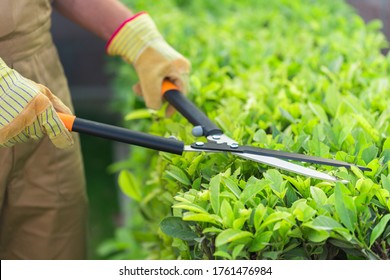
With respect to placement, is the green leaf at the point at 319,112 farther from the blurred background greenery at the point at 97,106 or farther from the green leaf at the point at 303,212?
the blurred background greenery at the point at 97,106

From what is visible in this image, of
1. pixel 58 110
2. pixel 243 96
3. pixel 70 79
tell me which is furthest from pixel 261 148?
pixel 70 79

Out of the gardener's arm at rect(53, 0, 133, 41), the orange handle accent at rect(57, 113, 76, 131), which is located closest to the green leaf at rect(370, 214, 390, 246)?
the orange handle accent at rect(57, 113, 76, 131)

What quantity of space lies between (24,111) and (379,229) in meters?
1.07

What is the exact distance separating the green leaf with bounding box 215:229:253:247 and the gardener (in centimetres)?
87

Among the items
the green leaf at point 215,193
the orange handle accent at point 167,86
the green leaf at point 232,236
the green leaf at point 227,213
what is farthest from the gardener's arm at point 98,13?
the green leaf at point 232,236

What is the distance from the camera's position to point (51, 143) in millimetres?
2693

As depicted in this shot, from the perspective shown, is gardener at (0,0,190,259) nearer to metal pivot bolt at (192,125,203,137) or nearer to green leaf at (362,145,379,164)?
metal pivot bolt at (192,125,203,137)

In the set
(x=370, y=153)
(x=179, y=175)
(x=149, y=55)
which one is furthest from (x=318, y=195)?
(x=149, y=55)

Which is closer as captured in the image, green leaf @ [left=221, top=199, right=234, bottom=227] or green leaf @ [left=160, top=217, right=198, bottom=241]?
green leaf @ [left=221, top=199, right=234, bottom=227]

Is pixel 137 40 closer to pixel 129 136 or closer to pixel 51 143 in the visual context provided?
pixel 51 143

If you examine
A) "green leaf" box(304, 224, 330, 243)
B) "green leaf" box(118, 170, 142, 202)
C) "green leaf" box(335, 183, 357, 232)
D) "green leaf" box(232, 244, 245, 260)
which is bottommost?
"green leaf" box(232, 244, 245, 260)

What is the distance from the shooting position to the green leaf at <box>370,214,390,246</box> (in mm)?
1878

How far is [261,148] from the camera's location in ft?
7.45
